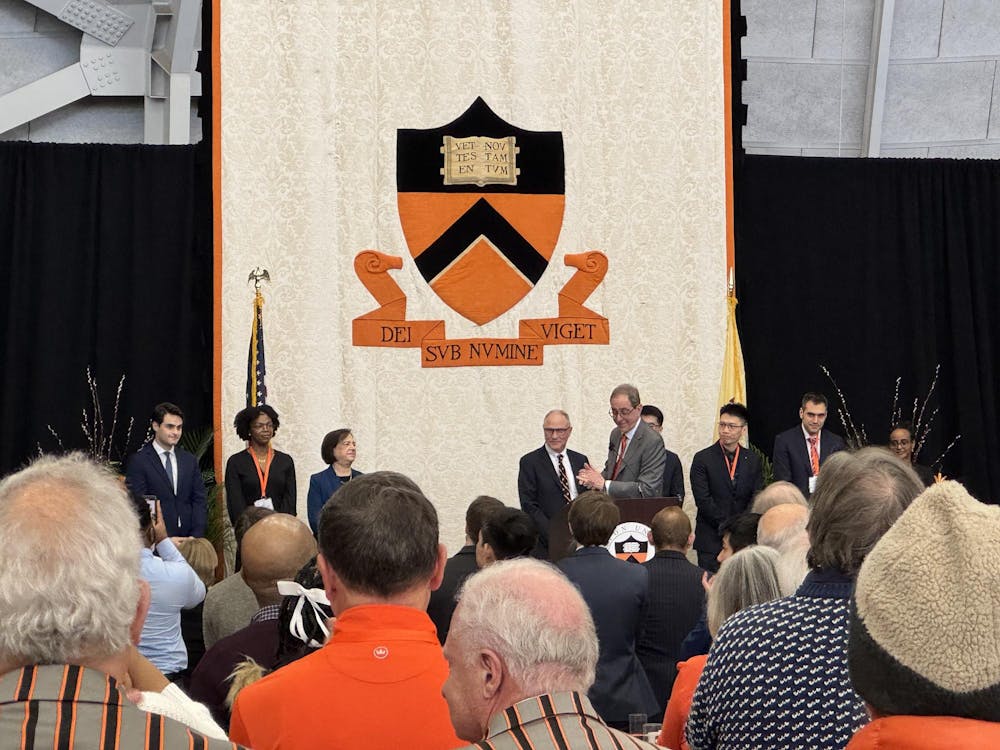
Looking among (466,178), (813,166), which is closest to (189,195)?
(466,178)

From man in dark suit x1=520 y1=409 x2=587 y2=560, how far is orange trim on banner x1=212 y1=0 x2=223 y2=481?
219 cm

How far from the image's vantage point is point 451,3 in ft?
29.8

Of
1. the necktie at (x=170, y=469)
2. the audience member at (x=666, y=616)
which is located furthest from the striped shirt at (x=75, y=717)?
the necktie at (x=170, y=469)

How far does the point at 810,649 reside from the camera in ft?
6.67

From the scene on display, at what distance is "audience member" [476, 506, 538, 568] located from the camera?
4.04 m

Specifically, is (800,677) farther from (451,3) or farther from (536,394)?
(451,3)

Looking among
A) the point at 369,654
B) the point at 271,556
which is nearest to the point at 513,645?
the point at 369,654

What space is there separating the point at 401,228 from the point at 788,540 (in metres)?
6.51

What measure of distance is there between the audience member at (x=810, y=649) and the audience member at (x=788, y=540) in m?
0.16

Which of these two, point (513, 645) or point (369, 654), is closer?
point (513, 645)

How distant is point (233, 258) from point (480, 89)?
6.35 feet

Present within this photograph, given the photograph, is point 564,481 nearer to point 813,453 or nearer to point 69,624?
point 813,453

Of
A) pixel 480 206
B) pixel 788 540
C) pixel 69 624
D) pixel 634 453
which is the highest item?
pixel 480 206

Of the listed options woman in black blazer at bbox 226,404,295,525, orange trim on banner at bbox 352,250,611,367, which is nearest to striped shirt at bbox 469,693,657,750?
woman in black blazer at bbox 226,404,295,525
